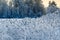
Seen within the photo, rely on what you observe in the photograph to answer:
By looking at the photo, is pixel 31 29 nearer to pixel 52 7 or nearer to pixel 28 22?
pixel 28 22

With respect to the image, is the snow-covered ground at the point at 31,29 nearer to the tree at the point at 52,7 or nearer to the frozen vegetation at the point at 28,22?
the frozen vegetation at the point at 28,22

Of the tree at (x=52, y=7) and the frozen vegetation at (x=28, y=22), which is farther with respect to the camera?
the tree at (x=52, y=7)

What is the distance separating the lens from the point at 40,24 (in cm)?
964

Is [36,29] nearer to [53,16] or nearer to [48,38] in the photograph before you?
[48,38]

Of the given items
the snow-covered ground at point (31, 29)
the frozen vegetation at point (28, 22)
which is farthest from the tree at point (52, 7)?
the snow-covered ground at point (31, 29)

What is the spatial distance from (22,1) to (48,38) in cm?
428

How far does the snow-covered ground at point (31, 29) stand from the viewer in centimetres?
848

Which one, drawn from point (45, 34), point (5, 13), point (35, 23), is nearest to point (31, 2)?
point (5, 13)

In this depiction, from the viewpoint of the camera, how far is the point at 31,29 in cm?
911

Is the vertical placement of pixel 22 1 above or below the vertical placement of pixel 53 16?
above

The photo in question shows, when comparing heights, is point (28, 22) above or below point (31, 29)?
above

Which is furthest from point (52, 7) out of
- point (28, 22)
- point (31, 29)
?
point (31, 29)

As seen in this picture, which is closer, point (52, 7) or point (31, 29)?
point (31, 29)

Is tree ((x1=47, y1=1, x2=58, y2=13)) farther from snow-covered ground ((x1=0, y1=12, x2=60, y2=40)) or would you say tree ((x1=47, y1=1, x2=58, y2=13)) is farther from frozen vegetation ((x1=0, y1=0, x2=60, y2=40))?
snow-covered ground ((x1=0, y1=12, x2=60, y2=40))
